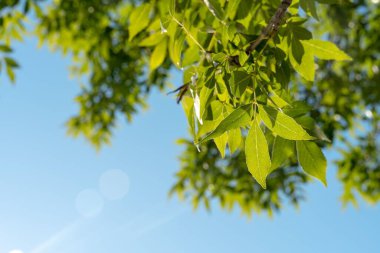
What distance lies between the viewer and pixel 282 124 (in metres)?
1.26

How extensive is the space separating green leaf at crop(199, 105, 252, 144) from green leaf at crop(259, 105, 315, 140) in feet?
0.16

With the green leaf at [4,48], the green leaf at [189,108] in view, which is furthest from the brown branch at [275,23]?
the green leaf at [4,48]

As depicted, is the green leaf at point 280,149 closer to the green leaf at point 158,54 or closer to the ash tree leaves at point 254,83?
the ash tree leaves at point 254,83

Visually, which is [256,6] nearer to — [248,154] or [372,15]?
[248,154]

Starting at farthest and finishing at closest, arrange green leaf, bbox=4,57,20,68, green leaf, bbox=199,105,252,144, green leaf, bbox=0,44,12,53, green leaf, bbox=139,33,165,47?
green leaf, bbox=4,57,20,68 < green leaf, bbox=0,44,12,53 < green leaf, bbox=139,33,165,47 < green leaf, bbox=199,105,252,144

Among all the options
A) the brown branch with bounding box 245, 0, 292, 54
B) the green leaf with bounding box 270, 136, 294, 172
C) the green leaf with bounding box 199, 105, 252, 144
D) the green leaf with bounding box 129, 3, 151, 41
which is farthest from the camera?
the green leaf with bounding box 129, 3, 151, 41

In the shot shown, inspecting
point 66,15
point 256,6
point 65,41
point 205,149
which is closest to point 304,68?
point 256,6

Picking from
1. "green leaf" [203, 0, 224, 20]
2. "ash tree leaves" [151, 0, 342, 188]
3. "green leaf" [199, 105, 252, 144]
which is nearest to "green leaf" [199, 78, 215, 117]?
"ash tree leaves" [151, 0, 342, 188]

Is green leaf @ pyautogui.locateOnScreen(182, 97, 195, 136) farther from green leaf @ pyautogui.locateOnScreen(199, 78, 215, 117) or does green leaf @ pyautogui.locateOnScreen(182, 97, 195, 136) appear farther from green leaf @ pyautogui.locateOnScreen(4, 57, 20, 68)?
green leaf @ pyautogui.locateOnScreen(4, 57, 20, 68)

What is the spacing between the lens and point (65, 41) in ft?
21.8

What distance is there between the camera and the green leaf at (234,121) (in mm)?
1226

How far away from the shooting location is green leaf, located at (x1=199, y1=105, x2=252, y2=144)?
123cm

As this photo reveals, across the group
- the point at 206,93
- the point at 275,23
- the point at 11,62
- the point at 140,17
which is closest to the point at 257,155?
the point at 206,93

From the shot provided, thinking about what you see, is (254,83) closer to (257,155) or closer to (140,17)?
(257,155)
